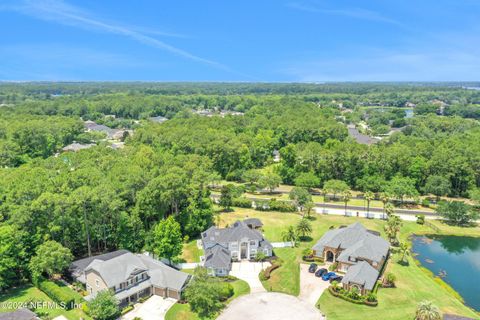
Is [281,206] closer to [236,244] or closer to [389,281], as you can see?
[236,244]

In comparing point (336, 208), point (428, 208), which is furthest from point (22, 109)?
point (428, 208)

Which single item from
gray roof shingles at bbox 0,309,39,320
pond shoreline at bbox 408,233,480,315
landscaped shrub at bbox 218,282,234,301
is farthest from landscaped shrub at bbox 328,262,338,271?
gray roof shingles at bbox 0,309,39,320

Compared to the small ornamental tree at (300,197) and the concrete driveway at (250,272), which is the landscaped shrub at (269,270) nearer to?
the concrete driveway at (250,272)

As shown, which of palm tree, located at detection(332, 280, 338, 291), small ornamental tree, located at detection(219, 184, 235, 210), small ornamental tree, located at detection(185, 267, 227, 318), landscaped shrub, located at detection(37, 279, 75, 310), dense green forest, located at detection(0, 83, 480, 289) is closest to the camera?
small ornamental tree, located at detection(185, 267, 227, 318)

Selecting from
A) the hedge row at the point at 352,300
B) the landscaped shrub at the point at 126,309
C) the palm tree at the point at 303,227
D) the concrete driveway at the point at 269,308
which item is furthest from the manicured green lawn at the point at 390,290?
the landscaped shrub at the point at 126,309

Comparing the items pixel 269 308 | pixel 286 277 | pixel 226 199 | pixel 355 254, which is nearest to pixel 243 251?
pixel 286 277

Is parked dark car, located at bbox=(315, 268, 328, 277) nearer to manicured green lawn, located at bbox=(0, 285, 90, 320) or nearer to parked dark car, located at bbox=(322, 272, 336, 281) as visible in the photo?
parked dark car, located at bbox=(322, 272, 336, 281)

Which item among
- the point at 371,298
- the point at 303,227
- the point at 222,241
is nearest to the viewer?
the point at 371,298
